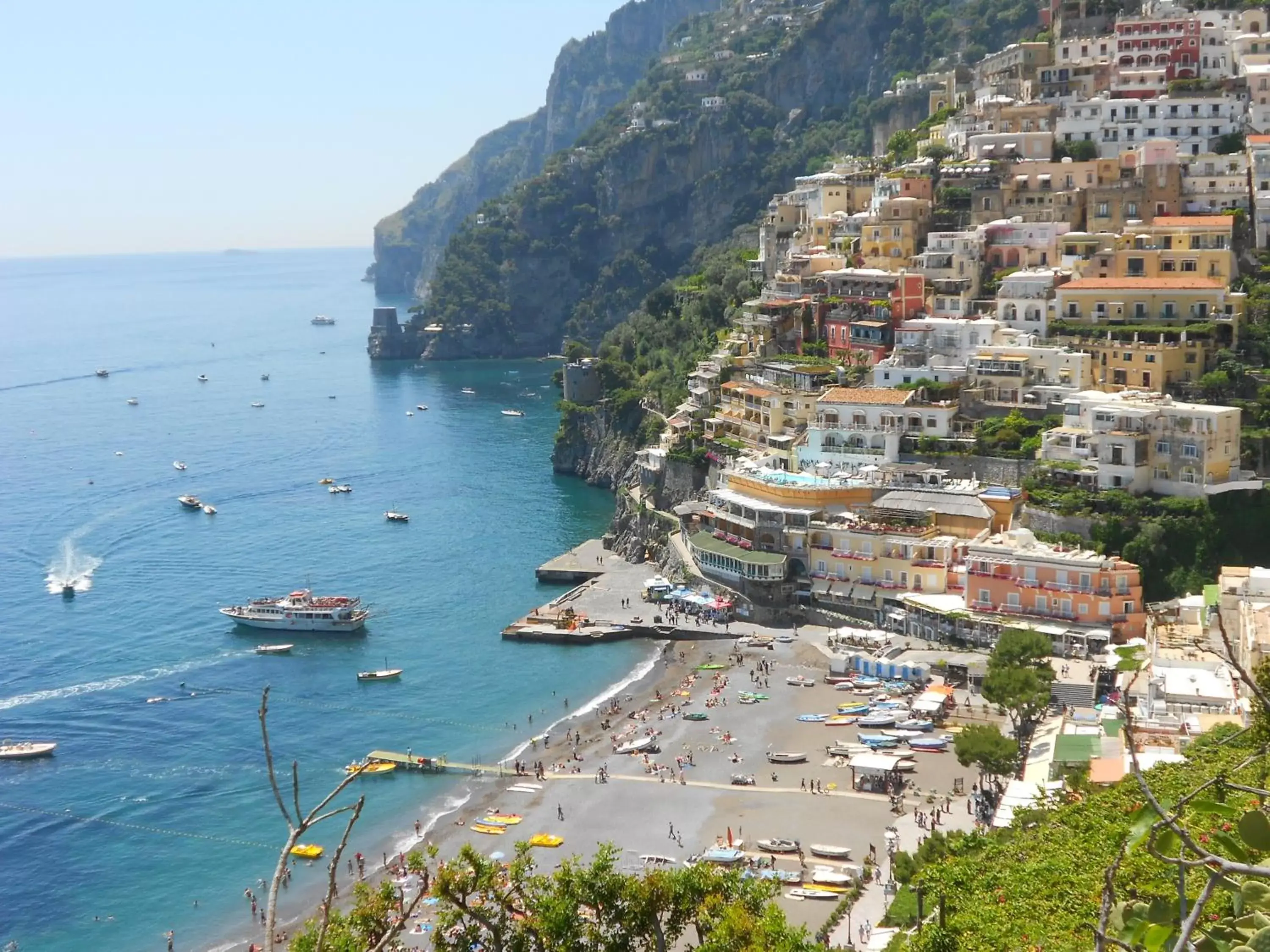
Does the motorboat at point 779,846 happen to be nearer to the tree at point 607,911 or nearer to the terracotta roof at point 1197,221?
the tree at point 607,911

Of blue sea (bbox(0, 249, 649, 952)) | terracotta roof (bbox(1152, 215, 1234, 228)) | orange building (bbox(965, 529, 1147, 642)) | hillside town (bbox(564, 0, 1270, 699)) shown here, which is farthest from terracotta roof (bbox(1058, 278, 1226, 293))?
blue sea (bbox(0, 249, 649, 952))

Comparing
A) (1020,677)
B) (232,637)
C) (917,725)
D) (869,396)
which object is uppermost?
(869,396)

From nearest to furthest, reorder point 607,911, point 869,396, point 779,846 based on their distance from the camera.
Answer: point 607,911, point 779,846, point 869,396

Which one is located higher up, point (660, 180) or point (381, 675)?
point (660, 180)

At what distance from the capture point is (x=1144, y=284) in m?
52.5

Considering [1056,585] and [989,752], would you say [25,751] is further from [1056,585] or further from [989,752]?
[1056,585]

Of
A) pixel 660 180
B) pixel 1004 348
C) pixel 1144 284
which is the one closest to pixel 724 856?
pixel 1004 348

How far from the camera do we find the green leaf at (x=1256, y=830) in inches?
275

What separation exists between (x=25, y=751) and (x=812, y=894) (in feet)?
79.5

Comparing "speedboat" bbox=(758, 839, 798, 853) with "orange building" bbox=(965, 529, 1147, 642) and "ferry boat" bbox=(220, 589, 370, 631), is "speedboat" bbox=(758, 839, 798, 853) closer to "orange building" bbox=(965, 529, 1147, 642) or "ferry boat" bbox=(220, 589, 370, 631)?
"orange building" bbox=(965, 529, 1147, 642)

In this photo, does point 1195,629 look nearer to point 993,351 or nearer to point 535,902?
point 993,351

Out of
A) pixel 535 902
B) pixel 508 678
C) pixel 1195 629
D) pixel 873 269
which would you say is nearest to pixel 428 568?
pixel 508 678

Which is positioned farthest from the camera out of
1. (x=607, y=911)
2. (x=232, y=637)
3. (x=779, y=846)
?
(x=232, y=637)

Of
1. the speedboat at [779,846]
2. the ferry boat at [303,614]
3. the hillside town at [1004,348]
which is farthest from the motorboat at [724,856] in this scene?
the ferry boat at [303,614]
